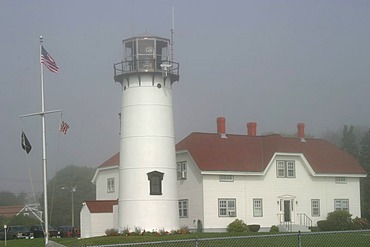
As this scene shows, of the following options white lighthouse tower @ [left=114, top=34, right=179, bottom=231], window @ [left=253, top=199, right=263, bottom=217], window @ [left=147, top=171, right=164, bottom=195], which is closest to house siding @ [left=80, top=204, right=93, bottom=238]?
white lighthouse tower @ [left=114, top=34, right=179, bottom=231]

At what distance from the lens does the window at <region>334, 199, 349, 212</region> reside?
45656mm

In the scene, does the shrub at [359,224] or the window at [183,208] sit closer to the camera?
the window at [183,208]

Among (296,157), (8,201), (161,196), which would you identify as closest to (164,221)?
(161,196)

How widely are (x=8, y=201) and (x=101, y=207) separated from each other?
290 feet

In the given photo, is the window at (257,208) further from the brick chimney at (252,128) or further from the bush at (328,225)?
the brick chimney at (252,128)

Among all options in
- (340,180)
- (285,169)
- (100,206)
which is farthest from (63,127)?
(340,180)

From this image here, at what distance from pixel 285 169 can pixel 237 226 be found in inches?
233

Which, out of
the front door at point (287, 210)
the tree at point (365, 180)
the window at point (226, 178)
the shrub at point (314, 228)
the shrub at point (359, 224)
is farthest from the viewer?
the tree at point (365, 180)

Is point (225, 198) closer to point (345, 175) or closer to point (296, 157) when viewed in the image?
point (296, 157)

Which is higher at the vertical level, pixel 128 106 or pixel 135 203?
pixel 128 106

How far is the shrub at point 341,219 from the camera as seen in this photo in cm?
4226

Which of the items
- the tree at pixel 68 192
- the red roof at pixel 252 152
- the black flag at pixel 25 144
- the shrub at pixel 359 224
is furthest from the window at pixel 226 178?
the tree at pixel 68 192

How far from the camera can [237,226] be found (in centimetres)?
4053

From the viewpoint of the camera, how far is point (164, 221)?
120 feet
